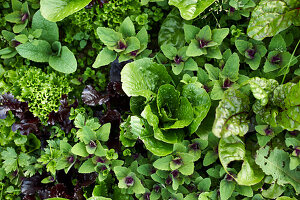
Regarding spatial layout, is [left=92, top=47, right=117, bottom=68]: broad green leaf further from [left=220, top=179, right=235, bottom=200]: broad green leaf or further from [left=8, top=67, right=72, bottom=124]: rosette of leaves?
[left=220, top=179, right=235, bottom=200]: broad green leaf

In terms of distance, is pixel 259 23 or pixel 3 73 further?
pixel 3 73

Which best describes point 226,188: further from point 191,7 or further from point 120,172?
point 191,7

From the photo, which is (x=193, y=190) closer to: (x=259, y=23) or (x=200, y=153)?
(x=200, y=153)

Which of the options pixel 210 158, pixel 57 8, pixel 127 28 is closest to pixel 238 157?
pixel 210 158

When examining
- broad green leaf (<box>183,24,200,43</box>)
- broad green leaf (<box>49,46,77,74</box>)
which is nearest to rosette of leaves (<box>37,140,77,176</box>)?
broad green leaf (<box>49,46,77,74</box>)

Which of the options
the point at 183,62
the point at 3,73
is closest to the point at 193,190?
the point at 183,62

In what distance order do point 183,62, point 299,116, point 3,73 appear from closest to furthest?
1. point 299,116
2. point 183,62
3. point 3,73

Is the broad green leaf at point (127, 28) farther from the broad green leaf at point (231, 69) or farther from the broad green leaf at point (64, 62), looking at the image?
the broad green leaf at point (231, 69)
